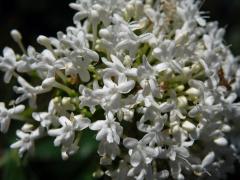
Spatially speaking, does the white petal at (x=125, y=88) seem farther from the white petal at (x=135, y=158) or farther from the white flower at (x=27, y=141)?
the white flower at (x=27, y=141)

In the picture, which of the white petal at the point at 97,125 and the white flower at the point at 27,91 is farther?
the white flower at the point at 27,91

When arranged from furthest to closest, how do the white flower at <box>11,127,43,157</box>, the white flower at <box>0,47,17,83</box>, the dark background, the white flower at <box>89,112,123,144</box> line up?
the dark background
the white flower at <box>0,47,17,83</box>
the white flower at <box>11,127,43,157</box>
the white flower at <box>89,112,123,144</box>

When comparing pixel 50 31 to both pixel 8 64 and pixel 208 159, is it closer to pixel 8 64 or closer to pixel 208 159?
pixel 8 64

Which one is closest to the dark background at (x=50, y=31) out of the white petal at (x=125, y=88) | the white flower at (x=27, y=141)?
the white flower at (x=27, y=141)

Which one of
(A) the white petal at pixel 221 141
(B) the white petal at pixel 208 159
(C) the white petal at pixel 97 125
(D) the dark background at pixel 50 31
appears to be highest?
(C) the white petal at pixel 97 125

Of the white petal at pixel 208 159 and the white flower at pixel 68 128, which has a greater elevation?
the white flower at pixel 68 128

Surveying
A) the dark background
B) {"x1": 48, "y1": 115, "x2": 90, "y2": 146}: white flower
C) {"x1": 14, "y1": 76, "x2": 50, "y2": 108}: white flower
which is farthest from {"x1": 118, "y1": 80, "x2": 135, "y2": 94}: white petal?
the dark background

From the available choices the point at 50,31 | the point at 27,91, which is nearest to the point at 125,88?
the point at 27,91

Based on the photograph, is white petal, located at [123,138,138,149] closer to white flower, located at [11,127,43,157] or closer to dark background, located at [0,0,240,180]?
white flower, located at [11,127,43,157]

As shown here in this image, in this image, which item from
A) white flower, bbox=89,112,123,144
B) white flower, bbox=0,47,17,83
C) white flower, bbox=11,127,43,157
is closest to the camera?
white flower, bbox=89,112,123,144
